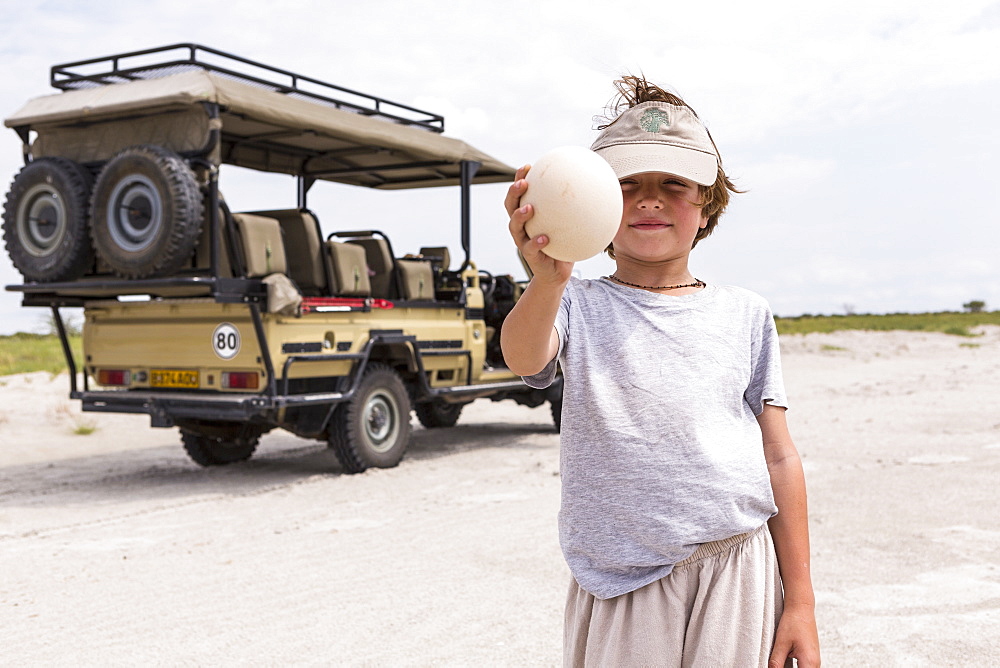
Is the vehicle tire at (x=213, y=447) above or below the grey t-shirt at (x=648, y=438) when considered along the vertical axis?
below

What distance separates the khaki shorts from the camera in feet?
6.58

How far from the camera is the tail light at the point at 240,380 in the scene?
316 inches

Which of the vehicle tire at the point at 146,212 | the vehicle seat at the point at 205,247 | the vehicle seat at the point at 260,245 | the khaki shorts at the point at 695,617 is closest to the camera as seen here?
the khaki shorts at the point at 695,617

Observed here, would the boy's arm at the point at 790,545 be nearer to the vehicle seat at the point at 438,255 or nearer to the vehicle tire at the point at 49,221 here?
the vehicle tire at the point at 49,221

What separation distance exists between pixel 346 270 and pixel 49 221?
2511mm


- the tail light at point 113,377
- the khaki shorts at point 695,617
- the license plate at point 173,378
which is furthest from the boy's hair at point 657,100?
the tail light at point 113,377

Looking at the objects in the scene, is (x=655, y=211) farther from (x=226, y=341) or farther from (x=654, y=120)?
(x=226, y=341)

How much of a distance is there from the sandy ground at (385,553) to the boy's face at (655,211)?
2.45m

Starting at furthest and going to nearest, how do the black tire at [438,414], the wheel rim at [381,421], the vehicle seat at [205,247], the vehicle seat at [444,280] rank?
the black tire at [438,414] → the vehicle seat at [444,280] → the wheel rim at [381,421] → the vehicle seat at [205,247]

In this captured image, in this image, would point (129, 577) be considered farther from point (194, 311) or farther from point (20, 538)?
point (194, 311)

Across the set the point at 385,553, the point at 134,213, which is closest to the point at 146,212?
the point at 134,213

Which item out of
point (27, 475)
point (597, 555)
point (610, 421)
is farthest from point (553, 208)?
point (27, 475)

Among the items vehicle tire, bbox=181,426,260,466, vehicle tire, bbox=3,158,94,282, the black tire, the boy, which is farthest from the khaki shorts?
the black tire

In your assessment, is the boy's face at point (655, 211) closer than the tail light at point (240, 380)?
Yes
